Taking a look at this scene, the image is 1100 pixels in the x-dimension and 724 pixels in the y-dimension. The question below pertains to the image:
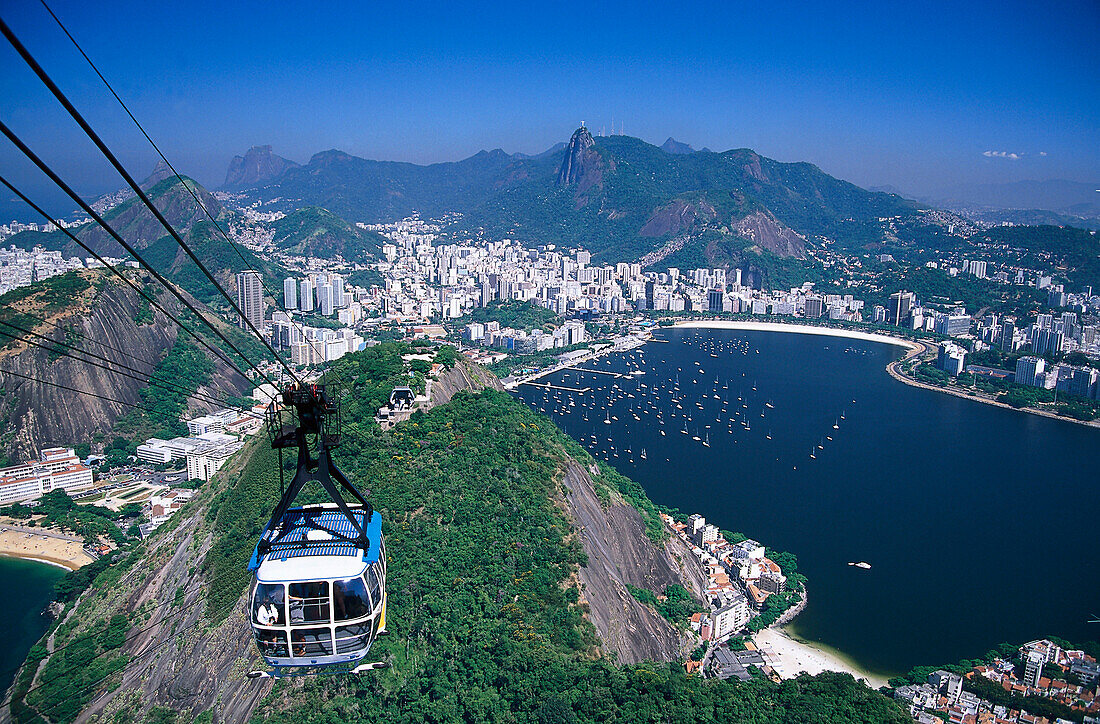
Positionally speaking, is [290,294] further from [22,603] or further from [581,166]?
[581,166]

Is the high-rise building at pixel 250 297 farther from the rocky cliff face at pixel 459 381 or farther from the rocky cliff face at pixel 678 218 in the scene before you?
the rocky cliff face at pixel 678 218

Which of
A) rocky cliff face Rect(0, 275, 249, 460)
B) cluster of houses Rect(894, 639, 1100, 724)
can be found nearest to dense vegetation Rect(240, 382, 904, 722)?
cluster of houses Rect(894, 639, 1100, 724)

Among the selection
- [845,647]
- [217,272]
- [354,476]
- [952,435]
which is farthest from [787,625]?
[217,272]

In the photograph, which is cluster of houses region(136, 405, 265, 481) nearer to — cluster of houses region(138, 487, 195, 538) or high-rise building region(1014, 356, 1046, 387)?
cluster of houses region(138, 487, 195, 538)

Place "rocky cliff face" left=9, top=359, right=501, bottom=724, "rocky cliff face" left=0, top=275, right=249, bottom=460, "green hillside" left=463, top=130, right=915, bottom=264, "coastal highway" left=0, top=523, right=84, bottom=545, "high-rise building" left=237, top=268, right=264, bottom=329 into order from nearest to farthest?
"rocky cliff face" left=9, top=359, right=501, bottom=724 → "coastal highway" left=0, top=523, right=84, bottom=545 → "rocky cliff face" left=0, top=275, right=249, bottom=460 → "high-rise building" left=237, top=268, right=264, bottom=329 → "green hillside" left=463, top=130, right=915, bottom=264

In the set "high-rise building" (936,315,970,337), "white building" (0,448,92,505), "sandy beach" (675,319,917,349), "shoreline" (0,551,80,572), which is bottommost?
"shoreline" (0,551,80,572)
